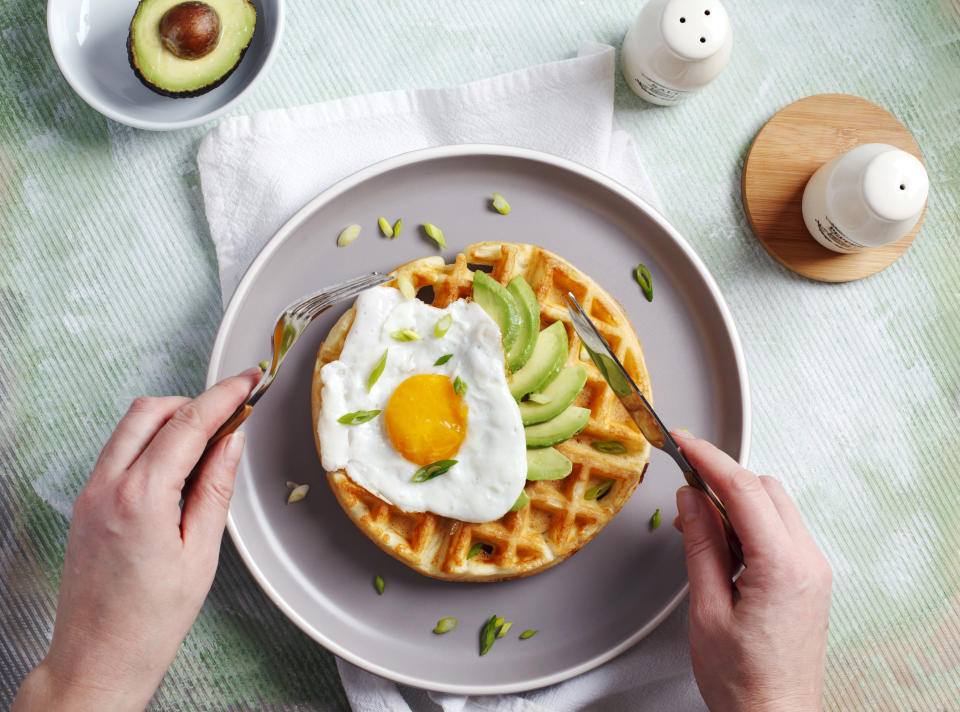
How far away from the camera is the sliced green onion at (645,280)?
2900 millimetres

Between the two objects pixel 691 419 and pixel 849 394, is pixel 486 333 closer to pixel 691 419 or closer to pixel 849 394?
pixel 691 419

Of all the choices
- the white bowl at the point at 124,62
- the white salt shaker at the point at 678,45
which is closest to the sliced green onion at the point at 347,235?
the white bowl at the point at 124,62

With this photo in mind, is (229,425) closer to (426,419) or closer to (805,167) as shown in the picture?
(426,419)

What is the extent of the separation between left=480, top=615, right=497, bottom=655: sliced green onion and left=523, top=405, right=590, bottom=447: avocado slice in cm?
76

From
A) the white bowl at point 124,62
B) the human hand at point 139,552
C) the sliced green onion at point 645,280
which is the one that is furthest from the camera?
the sliced green onion at point 645,280

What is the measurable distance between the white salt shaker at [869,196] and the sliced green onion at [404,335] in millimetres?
1683

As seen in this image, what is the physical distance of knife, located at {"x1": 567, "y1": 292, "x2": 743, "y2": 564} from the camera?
2.35 metres

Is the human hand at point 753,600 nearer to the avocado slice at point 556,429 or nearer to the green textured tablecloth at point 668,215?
the avocado slice at point 556,429

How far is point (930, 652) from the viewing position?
10.0ft

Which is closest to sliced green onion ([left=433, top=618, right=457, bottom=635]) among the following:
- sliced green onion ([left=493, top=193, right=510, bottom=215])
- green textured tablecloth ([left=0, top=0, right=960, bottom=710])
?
green textured tablecloth ([left=0, top=0, right=960, bottom=710])

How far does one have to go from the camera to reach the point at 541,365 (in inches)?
100

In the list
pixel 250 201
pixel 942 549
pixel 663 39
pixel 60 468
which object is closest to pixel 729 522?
pixel 942 549

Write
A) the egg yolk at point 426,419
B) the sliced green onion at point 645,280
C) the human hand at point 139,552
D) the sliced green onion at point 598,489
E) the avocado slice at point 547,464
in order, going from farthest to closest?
the sliced green onion at point 645,280
the sliced green onion at point 598,489
the avocado slice at point 547,464
the egg yolk at point 426,419
the human hand at point 139,552

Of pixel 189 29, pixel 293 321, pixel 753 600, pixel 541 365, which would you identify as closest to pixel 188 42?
pixel 189 29
